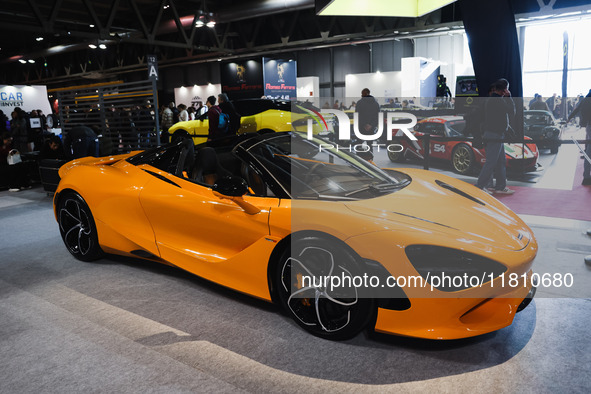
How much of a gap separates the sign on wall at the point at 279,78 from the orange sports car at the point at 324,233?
14.0 m

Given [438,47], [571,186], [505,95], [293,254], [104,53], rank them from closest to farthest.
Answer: [293,254] → [505,95] → [571,186] → [438,47] → [104,53]

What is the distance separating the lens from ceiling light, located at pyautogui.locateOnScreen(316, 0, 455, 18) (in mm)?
5307

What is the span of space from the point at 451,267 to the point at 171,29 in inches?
619

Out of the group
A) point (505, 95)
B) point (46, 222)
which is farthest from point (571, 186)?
point (46, 222)

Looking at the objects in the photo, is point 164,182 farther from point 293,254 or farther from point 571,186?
point 571,186

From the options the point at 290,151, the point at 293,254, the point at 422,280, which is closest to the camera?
the point at 422,280

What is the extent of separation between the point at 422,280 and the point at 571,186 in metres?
5.39

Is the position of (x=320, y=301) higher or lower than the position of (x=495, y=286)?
lower

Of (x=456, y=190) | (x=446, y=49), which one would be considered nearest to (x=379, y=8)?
(x=456, y=190)

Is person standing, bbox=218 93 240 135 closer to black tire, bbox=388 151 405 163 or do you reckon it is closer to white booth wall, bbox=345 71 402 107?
black tire, bbox=388 151 405 163

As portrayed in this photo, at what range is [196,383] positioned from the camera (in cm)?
215

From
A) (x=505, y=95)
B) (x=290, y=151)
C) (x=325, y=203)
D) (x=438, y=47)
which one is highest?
(x=438, y=47)

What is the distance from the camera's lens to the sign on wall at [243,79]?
19281mm

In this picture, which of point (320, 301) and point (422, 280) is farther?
point (320, 301)
